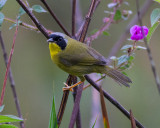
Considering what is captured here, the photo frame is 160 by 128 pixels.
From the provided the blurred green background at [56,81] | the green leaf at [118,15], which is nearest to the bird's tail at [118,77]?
the green leaf at [118,15]

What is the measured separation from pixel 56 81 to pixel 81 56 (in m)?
2.00

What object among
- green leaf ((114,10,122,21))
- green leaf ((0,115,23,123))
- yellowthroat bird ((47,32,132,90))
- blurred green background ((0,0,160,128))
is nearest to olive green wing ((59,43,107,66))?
yellowthroat bird ((47,32,132,90))

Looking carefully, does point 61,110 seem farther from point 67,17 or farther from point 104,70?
point 67,17

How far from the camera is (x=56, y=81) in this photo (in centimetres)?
495

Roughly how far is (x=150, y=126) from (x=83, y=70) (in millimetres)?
2384

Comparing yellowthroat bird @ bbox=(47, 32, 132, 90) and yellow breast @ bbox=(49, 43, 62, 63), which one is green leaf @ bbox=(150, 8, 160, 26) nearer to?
yellowthroat bird @ bbox=(47, 32, 132, 90)

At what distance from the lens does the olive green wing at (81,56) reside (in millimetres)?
2938

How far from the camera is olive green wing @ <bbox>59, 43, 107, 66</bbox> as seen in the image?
2.94 metres

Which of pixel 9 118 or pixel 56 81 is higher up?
pixel 56 81

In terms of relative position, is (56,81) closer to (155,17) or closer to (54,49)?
(54,49)

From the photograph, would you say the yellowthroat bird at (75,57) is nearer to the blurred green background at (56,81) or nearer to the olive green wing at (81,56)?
the olive green wing at (81,56)

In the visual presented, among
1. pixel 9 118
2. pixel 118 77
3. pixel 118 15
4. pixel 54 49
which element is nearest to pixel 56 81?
pixel 54 49

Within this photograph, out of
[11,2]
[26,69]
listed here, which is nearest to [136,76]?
[26,69]

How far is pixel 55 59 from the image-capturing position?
3.09 m
